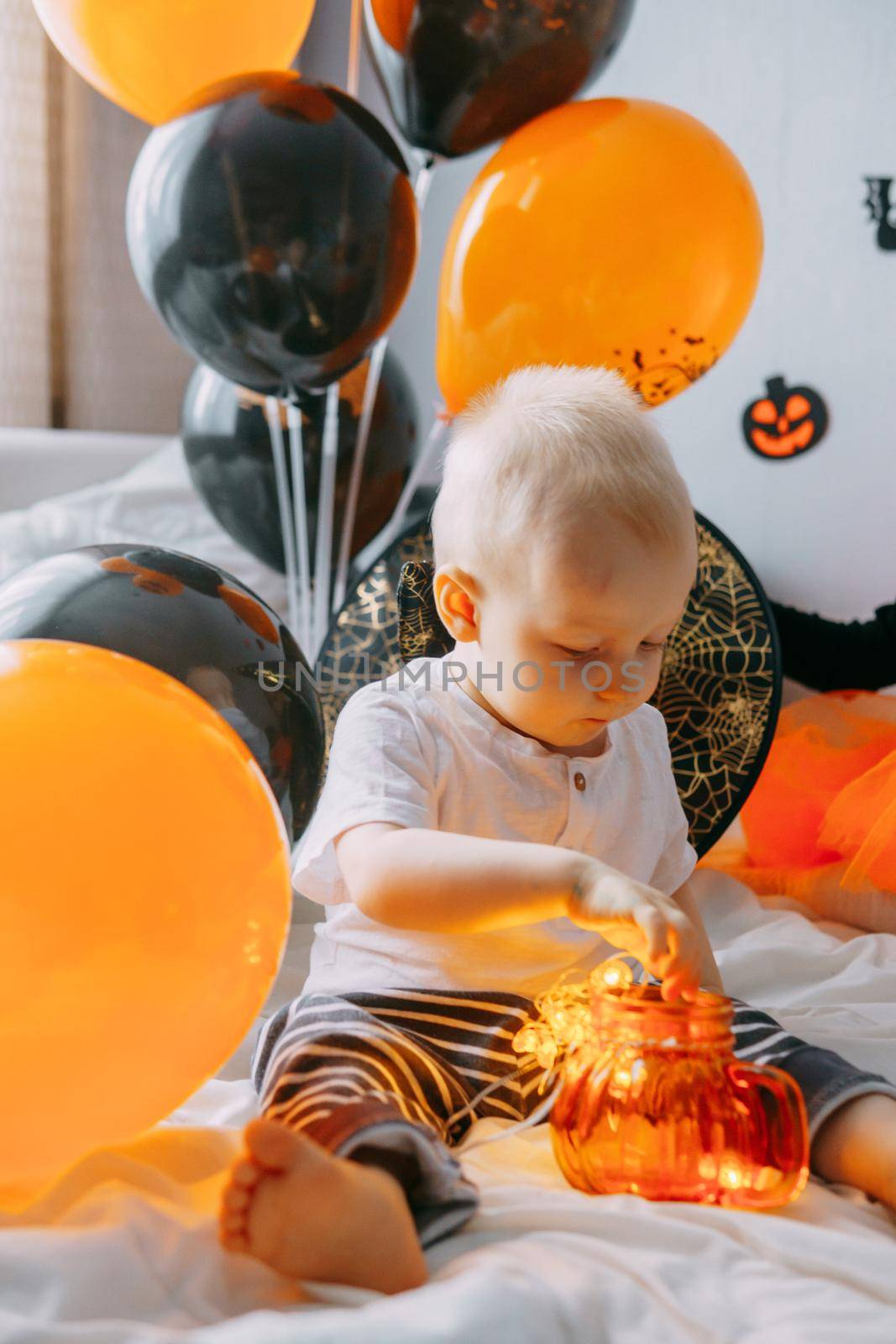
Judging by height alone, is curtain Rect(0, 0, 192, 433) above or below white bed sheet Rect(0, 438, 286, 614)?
above

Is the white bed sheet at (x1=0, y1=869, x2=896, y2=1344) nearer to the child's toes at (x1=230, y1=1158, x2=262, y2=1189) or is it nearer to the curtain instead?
the child's toes at (x1=230, y1=1158, x2=262, y2=1189)

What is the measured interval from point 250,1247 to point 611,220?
1.05 metres

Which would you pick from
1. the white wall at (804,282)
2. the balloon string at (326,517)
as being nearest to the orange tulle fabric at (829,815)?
the white wall at (804,282)

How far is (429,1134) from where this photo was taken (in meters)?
0.71

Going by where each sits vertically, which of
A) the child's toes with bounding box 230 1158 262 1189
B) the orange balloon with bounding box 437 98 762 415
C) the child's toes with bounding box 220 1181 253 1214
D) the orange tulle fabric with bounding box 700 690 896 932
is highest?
the orange balloon with bounding box 437 98 762 415

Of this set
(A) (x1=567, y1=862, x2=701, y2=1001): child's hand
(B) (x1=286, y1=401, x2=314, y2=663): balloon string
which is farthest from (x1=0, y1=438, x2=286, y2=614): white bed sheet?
(A) (x1=567, y1=862, x2=701, y2=1001): child's hand

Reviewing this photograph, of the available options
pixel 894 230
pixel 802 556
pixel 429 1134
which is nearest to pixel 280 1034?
pixel 429 1134

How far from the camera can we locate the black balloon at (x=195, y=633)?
1064 millimetres

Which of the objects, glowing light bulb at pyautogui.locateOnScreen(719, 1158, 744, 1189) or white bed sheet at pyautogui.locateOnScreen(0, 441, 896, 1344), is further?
glowing light bulb at pyautogui.locateOnScreen(719, 1158, 744, 1189)

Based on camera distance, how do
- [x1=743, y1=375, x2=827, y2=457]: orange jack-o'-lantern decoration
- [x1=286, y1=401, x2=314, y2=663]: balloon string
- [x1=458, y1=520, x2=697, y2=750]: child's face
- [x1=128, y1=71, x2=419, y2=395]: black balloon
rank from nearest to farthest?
[x1=458, y1=520, x2=697, y2=750]: child's face
[x1=128, y1=71, x2=419, y2=395]: black balloon
[x1=286, y1=401, x2=314, y2=663]: balloon string
[x1=743, y1=375, x2=827, y2=457]: orange jack-o'-lantern decoration

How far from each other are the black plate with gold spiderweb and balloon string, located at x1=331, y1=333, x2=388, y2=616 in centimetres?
37

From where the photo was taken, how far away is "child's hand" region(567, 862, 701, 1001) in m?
0.71

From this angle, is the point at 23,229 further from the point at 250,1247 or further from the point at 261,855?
the point at 250,1247

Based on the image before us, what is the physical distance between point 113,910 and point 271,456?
1.27 m
